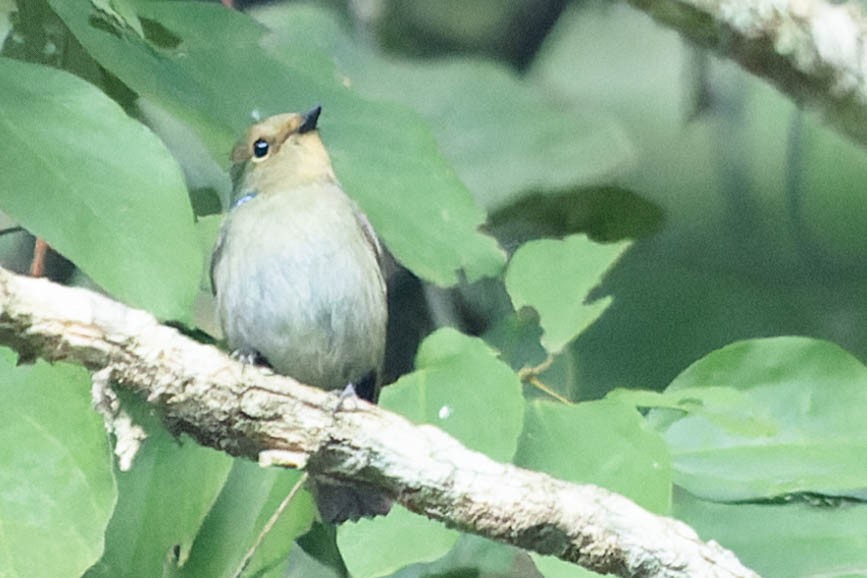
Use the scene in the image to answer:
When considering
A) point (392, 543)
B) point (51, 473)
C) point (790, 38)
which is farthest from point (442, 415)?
point (790, 38)

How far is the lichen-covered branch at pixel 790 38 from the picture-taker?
68.2 inches

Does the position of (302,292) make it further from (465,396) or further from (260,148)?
(465,396)

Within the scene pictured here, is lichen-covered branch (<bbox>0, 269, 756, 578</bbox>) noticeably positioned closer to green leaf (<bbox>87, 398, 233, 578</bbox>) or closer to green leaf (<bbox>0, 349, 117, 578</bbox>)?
green leaf (<bbox>0, 349, 117, 578</bbox>)

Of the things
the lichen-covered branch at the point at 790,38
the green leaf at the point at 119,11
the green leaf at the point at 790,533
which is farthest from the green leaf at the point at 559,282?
the lichen-covered branch at the point at 790,38

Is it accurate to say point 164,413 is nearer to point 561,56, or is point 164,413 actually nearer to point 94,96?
point 94,96

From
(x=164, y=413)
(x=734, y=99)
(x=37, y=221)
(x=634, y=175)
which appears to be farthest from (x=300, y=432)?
(x=734, y=99)

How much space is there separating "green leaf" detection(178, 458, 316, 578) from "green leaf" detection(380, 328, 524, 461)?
187 millimetres

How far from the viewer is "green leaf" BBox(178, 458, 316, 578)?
4.04 ft

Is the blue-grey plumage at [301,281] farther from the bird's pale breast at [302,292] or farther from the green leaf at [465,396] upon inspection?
the green leaf at [465,396]

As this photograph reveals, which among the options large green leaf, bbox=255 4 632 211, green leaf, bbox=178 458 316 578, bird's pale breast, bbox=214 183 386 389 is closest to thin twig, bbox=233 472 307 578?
green leaf, bbox=178 458 316 578

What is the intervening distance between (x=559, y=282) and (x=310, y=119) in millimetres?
392

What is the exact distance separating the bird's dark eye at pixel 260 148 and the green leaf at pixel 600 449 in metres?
0.57

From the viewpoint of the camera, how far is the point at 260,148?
157cm

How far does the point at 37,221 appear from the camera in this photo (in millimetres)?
957
